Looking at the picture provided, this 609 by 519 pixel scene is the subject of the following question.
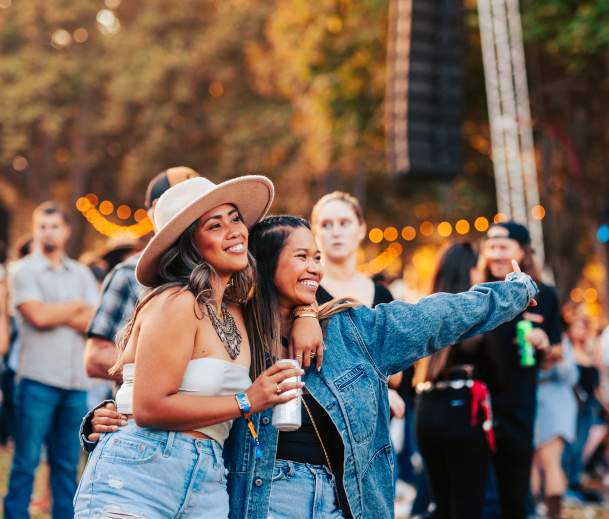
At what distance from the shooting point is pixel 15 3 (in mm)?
33438

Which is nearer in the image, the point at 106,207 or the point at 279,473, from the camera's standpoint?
the point at 279,473

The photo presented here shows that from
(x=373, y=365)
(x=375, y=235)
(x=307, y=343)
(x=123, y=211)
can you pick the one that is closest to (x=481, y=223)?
(x=375, y=235)

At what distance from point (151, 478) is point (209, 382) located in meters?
0.34

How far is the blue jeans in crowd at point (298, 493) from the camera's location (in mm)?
3848

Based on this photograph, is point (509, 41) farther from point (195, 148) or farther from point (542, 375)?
point (195, 148)

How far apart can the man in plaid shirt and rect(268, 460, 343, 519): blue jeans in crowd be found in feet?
5.97

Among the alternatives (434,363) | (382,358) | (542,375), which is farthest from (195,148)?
(382,358)

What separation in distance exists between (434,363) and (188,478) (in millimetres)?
3307

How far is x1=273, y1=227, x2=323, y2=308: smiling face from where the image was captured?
158 inches

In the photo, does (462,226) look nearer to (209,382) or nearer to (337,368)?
(337,368)

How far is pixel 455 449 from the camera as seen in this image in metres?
6.55

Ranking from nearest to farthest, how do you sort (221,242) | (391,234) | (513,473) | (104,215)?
(221,242) → (513,473) → (391,234) → (104,215)

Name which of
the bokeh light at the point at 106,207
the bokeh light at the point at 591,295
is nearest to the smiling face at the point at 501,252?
the bokeh light at the point at 106,207

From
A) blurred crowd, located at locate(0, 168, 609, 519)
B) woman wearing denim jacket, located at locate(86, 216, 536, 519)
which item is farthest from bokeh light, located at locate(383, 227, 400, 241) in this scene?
woman wearing denim jacket, located at locate(86, 216, 536, 519)
